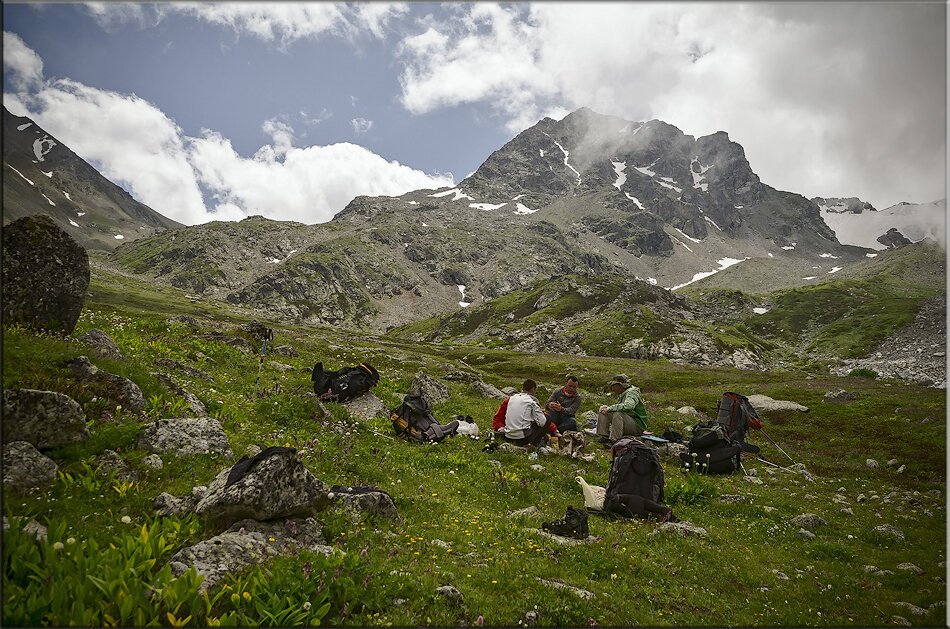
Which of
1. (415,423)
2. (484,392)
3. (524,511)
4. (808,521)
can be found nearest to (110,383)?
(415,423)

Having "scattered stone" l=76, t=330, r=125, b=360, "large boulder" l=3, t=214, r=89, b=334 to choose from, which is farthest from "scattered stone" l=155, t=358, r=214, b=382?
"large boulder" l=3, t=214, r=89, b=334

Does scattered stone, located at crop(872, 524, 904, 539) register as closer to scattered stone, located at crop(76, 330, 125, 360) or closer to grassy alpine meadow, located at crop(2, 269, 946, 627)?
grassy alpine meadow, located at crop(2, 269, 946, 627)

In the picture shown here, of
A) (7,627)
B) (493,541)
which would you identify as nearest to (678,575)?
(493,541)

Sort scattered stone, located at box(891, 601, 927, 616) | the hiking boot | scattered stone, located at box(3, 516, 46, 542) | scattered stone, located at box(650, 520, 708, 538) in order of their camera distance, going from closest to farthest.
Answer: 1. scattered stone, located at box(3, 516, 46, 542)
2. scattered stone, located at box(891, 601, 927, 616)
3. the hiking boot
4. scattered stone, located at box(650, 520, 708, 538)

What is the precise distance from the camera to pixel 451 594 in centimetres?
576

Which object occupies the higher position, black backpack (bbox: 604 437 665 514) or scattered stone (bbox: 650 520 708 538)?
black backpack (bbox: 604 437 665 514)

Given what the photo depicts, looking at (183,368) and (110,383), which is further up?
(110,383)

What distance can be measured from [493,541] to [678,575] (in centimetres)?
360

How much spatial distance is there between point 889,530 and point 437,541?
12546 mm

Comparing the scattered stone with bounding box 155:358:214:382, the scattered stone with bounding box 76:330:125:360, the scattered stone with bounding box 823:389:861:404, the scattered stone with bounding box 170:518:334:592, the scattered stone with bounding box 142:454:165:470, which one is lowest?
the scattered stone with bounding box 155:358:214:382

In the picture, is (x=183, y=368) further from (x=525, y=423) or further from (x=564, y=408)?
(x=564, y=408)

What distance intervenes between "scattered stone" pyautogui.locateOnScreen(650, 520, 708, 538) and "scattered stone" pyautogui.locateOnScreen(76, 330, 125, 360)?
48.4 feet

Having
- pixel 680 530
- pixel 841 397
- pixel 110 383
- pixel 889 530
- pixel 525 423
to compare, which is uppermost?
pixel 841 397

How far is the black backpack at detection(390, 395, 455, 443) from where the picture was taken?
15453mm
